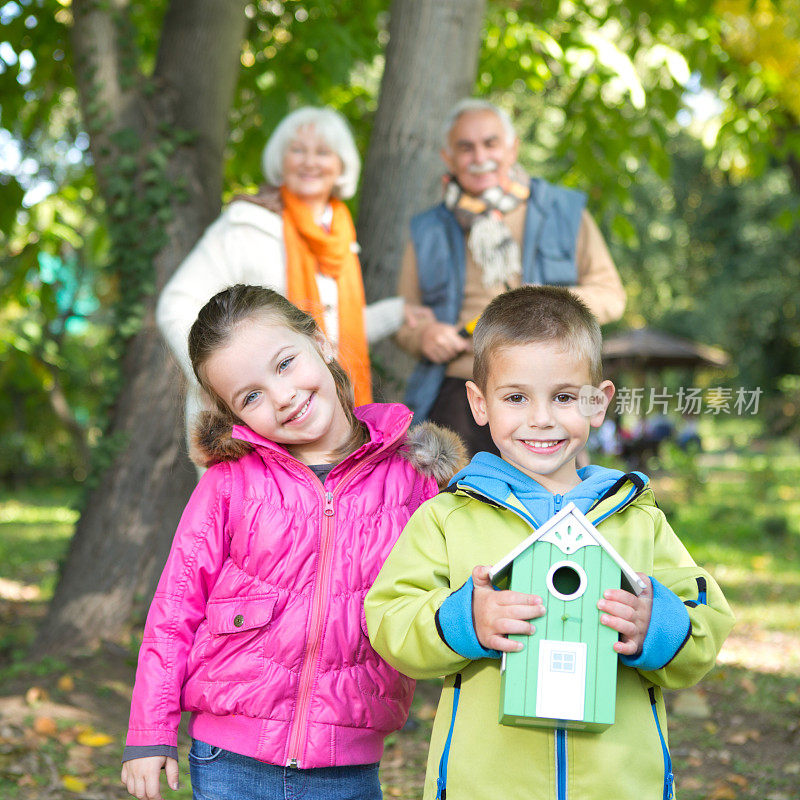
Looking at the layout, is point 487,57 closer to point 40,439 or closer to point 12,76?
point 12,76

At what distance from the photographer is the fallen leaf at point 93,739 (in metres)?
4.07

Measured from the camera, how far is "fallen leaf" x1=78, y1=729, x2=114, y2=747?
4074 mm

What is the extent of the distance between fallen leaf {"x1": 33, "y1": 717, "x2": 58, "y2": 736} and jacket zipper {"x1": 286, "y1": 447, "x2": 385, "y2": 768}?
253cm

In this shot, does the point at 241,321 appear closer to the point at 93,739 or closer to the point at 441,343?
the point at 441,343

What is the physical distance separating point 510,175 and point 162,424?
8.07 ft

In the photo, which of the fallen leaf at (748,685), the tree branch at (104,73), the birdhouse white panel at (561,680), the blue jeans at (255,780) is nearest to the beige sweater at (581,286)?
the blue jeans at (255,780)

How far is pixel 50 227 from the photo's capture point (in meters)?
6.47

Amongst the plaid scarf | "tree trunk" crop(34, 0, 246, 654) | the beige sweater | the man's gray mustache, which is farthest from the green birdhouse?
"tree trunk" crop(34, 0, 246, 654)

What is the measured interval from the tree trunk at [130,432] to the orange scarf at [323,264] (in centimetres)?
175

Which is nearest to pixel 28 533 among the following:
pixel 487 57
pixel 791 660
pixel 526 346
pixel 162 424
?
pixel 162 424

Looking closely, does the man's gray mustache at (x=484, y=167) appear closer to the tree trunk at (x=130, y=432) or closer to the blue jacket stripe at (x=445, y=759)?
the tree trunk at (x=130, y=432)

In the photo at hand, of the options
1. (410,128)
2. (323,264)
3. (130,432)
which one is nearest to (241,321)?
(323,264)

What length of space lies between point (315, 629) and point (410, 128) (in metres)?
3.30

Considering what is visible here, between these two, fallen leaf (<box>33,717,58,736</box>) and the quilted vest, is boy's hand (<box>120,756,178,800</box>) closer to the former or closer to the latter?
the quilted vest
